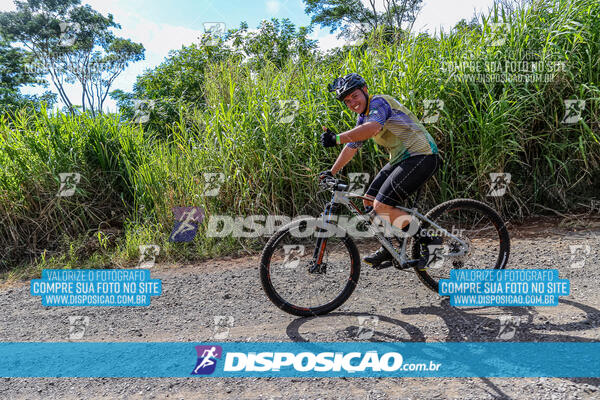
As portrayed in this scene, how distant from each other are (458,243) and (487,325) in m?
0.78

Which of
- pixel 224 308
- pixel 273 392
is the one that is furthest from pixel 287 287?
pixel 273 392

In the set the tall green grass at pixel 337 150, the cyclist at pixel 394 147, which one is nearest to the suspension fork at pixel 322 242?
the cyclist at pixel 394 147

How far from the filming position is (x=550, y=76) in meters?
5.28

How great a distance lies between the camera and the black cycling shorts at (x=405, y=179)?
3.37 meters

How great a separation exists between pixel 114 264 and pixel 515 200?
5.44 metres

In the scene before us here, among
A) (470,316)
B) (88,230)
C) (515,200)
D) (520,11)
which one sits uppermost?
(520,11)

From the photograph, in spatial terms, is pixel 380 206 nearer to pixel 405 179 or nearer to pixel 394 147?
pixel 405 179

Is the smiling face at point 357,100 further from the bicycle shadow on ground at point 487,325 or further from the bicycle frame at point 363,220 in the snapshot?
the bicycle shadow on ground at point 487,325

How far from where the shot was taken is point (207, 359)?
9.44 feet

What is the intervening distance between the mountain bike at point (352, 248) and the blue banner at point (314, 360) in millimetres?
593

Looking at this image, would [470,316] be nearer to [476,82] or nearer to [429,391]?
[429,391]

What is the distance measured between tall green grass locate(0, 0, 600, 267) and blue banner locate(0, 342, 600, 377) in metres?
2.24

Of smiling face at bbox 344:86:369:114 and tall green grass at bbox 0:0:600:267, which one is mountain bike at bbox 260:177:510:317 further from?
tall green grass at bbox 0:0:600:267

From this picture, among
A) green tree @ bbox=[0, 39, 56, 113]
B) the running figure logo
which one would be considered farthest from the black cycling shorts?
green tree @ bbox=[0, 39, 56, 113]
